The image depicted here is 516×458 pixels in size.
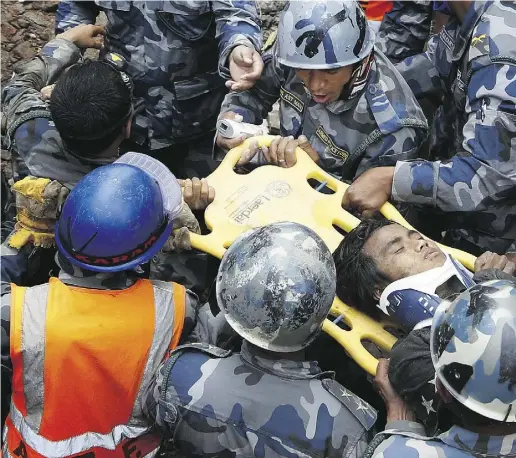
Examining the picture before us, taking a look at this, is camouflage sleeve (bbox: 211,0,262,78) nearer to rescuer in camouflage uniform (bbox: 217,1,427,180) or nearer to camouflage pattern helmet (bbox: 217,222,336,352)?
rescuer in camouflage uniform (bbox: 217,1,427,180)

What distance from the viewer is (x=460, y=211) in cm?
379

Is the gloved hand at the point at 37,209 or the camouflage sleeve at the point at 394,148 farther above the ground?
the camouflage sleeve at the point at 394,148

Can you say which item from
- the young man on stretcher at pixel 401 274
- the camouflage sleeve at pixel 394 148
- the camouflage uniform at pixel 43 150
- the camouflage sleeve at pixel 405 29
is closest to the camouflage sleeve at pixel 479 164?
the camouflage sleeve at pixel 394 148

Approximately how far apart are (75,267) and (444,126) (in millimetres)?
2371

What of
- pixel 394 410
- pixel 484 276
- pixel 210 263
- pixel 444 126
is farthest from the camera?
pixel 444 126

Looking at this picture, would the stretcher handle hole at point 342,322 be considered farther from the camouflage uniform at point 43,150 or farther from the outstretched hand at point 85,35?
the outstretched hand at point 85,35

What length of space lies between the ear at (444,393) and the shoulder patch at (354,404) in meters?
0.32

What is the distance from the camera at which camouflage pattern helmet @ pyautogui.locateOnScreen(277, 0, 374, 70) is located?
344 cm

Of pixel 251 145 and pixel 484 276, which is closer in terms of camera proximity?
pixel 484 276

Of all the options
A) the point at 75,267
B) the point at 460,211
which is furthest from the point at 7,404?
the point at 460,211

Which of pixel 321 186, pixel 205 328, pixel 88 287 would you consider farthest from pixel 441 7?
pixel 88 287

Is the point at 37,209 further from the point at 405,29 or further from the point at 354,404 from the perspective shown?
the point at 405,29

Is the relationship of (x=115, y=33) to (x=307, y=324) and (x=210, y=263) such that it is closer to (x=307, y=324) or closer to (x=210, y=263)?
(x=210, y=263)

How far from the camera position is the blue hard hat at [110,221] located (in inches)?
103
